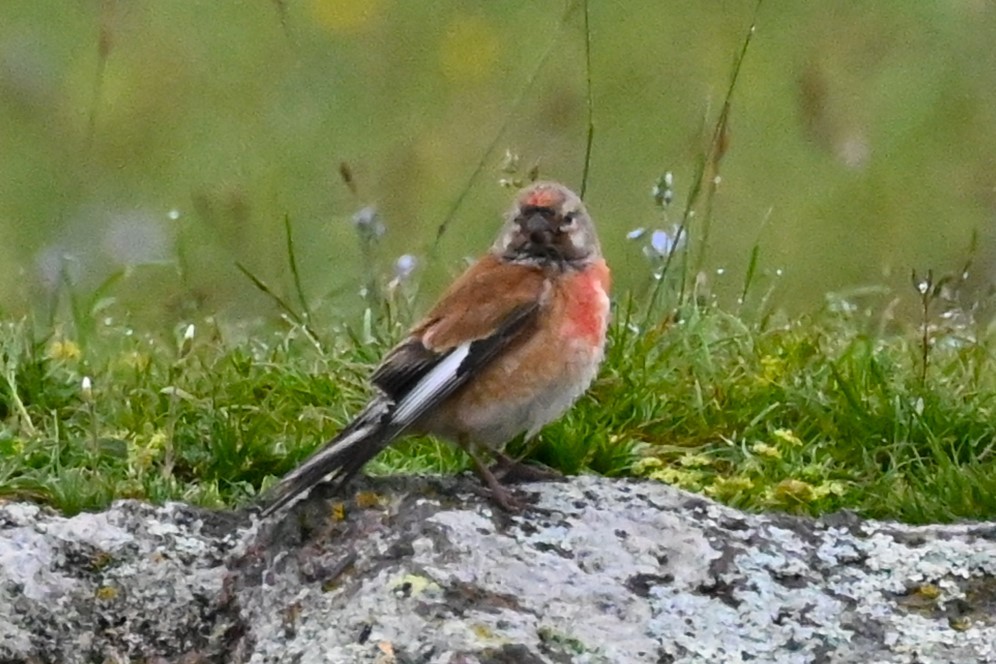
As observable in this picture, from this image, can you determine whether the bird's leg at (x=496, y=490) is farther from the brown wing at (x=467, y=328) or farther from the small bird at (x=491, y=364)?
the brown wing at (x=467, y=328)

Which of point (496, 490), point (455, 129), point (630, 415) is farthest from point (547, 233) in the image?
point (455, 129)

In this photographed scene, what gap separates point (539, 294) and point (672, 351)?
1.08 m

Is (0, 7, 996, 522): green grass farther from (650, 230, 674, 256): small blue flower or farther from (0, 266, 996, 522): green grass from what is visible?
(650, 230, 674, 256): small blue flower

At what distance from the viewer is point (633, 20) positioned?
34.8 ft

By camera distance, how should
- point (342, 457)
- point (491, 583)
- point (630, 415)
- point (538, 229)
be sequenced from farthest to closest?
point (630, 415) < point (538, 229) < point (342, 457) < point (491, 583)

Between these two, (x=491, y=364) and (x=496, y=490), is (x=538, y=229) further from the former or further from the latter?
(x=496, y=490)

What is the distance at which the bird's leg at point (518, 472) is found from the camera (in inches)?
177

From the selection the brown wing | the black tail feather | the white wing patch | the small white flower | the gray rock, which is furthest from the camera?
the small white flower

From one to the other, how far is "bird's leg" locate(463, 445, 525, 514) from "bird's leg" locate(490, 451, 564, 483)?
2.0 inches

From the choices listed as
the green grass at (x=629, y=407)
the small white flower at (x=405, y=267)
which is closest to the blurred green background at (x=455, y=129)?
the small white flower at (x=405, y=267)

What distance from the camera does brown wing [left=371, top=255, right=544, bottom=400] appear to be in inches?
176

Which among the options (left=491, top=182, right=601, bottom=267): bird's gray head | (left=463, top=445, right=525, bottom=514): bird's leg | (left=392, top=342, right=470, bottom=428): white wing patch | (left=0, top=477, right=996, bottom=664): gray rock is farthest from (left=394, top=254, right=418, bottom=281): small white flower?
(left=0, top=477, right=996, bottom=664): gray rock

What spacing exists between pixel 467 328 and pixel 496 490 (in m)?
0.45

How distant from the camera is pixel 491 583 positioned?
377 centimetres
